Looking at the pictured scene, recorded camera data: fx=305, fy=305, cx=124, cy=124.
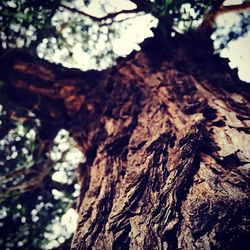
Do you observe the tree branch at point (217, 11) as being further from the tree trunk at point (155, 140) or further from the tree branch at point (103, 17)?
the tree branch at point (103, 17)

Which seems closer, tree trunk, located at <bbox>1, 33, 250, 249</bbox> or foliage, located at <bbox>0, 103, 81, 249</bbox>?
tree trunk, located at <bbox>1, 33, 250, 249</bbox>

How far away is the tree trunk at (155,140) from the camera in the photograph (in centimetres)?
339

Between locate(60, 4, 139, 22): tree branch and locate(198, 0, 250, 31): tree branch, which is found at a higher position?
locate(198, 0, 250, 31): tree branch

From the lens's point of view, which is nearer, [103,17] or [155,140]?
[155,140]

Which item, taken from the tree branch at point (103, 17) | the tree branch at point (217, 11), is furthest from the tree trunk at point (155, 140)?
the tree branch at point (103, 17)

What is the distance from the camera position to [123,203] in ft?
12.2

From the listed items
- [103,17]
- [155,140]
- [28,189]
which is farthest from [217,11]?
[28,189]

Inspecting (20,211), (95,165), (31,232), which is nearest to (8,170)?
(20,211)

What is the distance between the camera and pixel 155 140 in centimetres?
427

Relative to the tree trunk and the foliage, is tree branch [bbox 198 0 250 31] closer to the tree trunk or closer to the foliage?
the tree trunk

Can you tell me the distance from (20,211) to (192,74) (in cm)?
480

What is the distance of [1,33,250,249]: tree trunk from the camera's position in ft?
11.1

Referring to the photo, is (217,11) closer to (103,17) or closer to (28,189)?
(103,17)

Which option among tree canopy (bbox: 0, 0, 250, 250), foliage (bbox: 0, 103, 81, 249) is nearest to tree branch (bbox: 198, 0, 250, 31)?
tree canopy (bbox: 0, 0, 250, 250)
